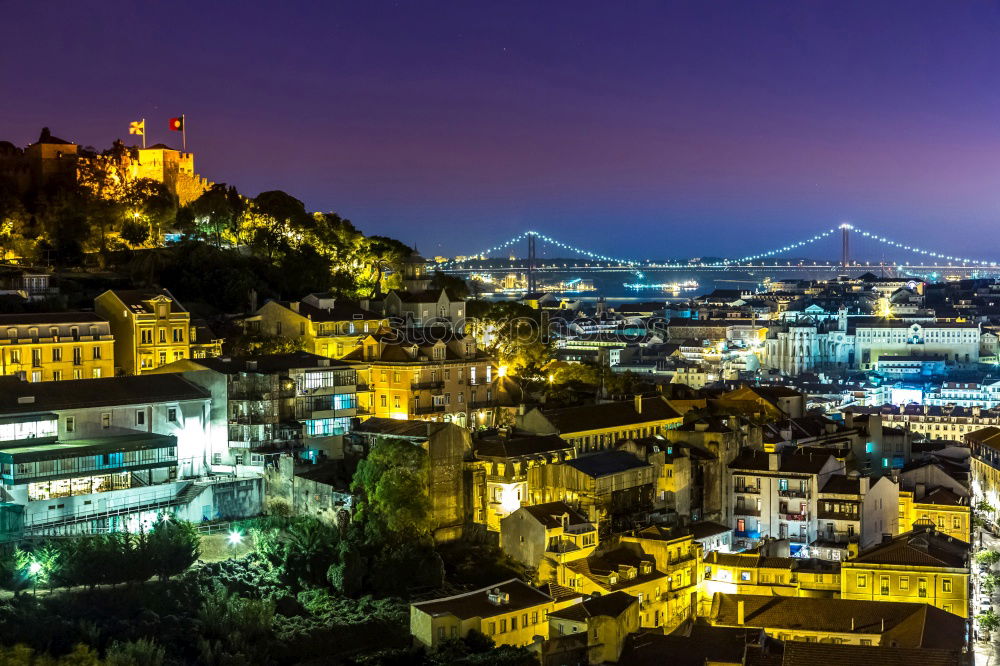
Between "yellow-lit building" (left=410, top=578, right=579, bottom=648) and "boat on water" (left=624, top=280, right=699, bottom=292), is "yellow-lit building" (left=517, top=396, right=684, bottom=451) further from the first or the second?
"boat on water" (left=624, top=280, right=699, bottom=292)

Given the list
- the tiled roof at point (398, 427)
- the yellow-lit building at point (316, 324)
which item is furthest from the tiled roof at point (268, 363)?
the yellow-lit building at point (316, 324)

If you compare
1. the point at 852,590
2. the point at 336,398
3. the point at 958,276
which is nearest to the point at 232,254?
the point at 336,398

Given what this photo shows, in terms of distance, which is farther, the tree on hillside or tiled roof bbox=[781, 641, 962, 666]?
the tree on hillside

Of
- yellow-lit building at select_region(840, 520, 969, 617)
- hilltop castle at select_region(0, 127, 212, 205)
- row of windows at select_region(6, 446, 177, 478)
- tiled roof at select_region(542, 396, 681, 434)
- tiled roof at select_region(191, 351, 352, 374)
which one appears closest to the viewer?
row of windows at select_region(6, 446, 177, 478)

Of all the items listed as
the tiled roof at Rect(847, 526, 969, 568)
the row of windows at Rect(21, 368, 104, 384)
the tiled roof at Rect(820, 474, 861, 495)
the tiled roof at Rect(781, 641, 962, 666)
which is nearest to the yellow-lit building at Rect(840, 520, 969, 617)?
the tiled roof at Rect(847, 526, 969, 568)

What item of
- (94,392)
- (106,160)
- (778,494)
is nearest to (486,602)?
(94,392)

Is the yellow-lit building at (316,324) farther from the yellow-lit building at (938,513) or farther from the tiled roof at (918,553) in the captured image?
the yellow-lit building at (938,513)
